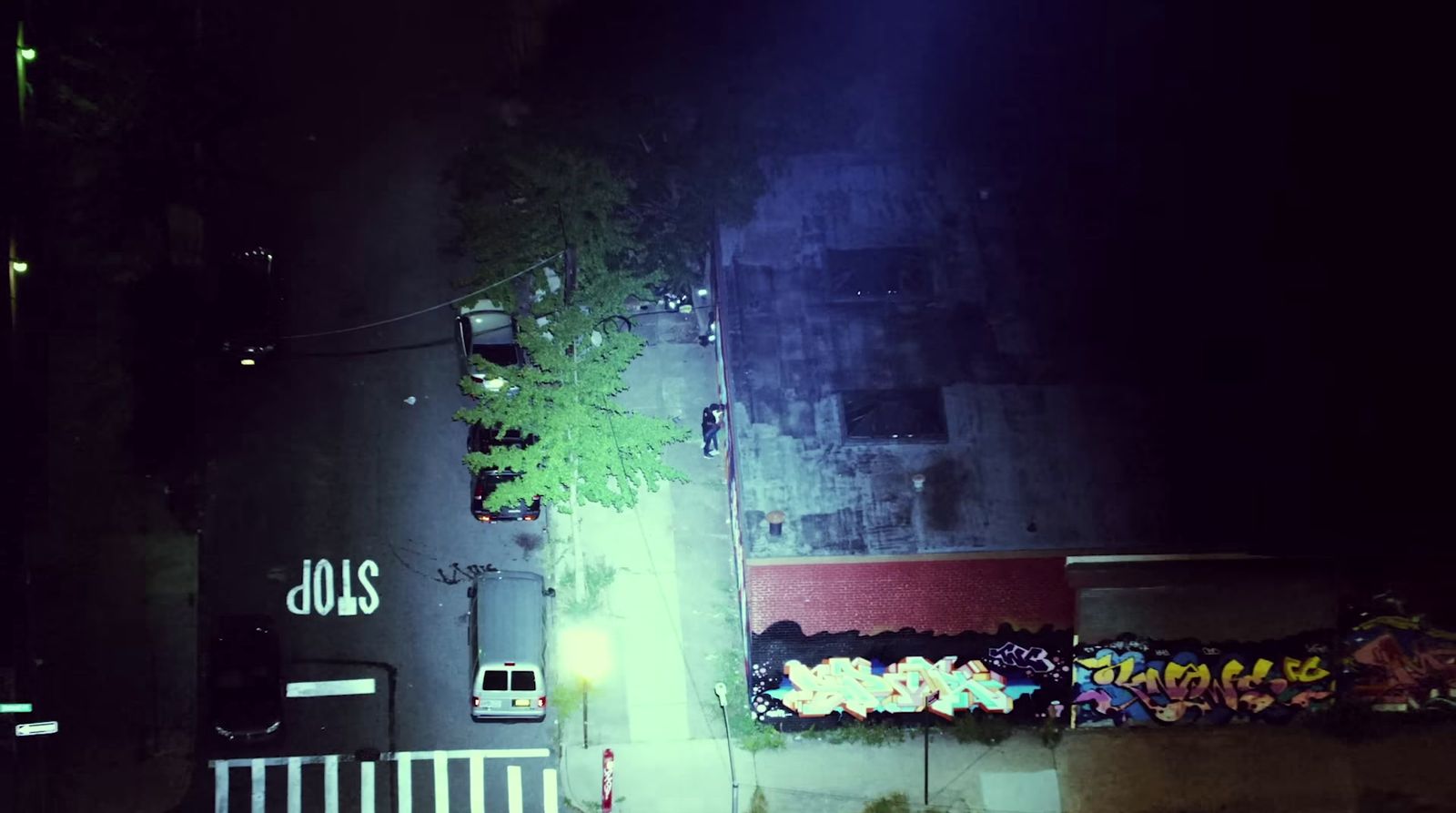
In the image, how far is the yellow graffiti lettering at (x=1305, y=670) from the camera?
932 inches

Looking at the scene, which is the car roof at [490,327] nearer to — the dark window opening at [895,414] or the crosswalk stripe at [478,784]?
the dark window opening at [895,414]

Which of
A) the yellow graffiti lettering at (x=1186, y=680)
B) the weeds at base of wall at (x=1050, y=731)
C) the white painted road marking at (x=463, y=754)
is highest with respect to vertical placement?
the yellow graffiti lettering at (x=1186, y=680)

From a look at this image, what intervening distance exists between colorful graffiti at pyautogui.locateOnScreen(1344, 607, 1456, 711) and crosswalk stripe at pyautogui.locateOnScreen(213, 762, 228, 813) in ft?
95.5

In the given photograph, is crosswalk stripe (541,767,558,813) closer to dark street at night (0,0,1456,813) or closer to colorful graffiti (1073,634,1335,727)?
dark street at night (0,0,1456,813)

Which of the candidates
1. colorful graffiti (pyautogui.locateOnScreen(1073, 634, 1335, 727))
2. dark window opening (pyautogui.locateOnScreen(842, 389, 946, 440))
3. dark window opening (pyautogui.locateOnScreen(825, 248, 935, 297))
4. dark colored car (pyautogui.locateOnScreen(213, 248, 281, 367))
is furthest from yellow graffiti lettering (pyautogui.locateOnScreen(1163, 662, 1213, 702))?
dark colored car (pyautogui.locateOnScreen(213, 248, 281, 367))

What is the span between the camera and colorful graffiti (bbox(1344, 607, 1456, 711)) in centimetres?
2355

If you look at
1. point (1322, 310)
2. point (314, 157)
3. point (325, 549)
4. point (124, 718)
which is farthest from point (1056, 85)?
point (124, 718)

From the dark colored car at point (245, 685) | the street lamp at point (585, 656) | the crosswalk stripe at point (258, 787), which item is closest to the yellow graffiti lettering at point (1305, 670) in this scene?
the street lamp at point (585, 656)

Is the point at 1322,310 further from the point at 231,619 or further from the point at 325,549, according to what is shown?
the point at 231,619

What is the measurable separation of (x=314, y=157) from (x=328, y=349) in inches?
244

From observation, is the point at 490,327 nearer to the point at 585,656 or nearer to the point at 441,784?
the point at 585,656

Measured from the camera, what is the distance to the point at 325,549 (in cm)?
2467

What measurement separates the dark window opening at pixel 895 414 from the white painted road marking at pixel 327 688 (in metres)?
14.3

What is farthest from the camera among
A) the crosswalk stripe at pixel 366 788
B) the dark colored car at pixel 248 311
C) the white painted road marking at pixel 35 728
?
the dark colored car at pixel 248 311
